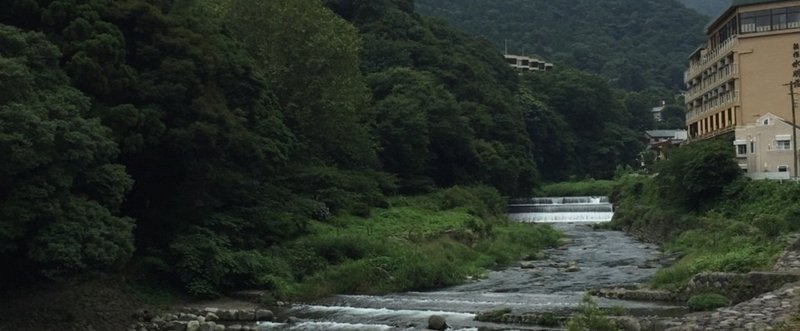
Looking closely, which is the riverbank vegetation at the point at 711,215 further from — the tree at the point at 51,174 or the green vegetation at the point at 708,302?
the tree at the point at 51,174

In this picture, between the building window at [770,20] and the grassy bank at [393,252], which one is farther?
the building window at [770,20]

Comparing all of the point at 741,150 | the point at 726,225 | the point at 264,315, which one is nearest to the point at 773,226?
the point at 726,225

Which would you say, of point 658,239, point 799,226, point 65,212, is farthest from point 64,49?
point 658,239

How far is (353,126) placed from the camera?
46031 mm

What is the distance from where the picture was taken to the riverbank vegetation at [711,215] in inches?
1095

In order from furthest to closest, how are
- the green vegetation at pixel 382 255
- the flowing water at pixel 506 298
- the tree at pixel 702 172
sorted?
the tree at pixel 702 172 < the green vegetation at pixel 382 255 < the flowing water at pixel 506 298

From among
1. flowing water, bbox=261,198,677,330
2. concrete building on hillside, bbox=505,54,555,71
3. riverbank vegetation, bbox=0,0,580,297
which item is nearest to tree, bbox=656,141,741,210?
flowing water, bbox=261,198,677,330

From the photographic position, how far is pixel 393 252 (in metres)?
33.1

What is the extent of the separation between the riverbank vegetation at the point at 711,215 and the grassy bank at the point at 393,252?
8.70 meters

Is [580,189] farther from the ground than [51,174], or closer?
farther from the ground

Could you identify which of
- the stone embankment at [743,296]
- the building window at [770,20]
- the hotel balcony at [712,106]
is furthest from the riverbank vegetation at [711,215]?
the building window at [770,20]

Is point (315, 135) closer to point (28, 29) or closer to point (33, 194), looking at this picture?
point (28, 29)

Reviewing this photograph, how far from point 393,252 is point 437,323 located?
10.7 meters

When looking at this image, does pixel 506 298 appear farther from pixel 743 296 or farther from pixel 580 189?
pixel 580 189
